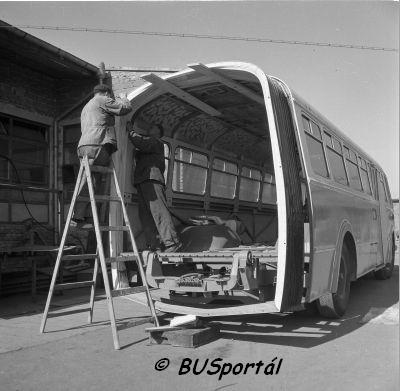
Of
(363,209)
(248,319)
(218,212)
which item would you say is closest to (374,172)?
(363,209)

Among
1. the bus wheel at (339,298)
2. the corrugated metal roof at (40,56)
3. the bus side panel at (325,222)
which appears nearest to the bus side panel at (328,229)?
the bus side panel at (325,222)

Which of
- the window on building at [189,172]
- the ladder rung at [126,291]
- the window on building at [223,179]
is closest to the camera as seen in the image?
the ladder rung at [126,291]

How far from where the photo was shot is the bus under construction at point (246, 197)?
5180mm

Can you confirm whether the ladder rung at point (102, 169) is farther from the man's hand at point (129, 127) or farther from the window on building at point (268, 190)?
the window on building at point (268, 190)

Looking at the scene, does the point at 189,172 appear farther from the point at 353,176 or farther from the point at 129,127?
the point at 353,176

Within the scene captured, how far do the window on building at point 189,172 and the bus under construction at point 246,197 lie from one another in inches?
0.7

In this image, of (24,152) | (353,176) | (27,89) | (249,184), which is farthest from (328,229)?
(27,89)

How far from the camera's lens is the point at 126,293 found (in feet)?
18.4

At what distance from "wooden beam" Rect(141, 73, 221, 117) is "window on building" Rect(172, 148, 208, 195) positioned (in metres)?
0.86

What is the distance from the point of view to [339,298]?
6.71 metres

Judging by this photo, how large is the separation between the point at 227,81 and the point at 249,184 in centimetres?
446

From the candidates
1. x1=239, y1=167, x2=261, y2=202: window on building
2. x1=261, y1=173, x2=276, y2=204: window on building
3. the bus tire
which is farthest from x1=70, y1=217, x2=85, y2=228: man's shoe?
the bus tire

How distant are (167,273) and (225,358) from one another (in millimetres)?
1879

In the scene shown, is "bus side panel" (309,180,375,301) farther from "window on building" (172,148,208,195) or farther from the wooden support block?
"window on building" (172,148,208,195)
